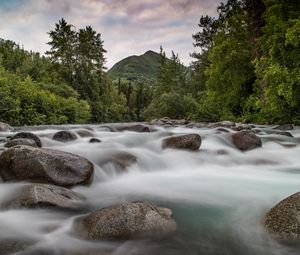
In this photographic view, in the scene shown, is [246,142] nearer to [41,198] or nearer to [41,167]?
[41,167]

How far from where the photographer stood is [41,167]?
220 inches

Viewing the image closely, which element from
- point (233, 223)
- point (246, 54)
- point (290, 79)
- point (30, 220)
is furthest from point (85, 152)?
point (246, 54)

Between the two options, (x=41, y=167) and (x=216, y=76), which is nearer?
(x=41, y=167)

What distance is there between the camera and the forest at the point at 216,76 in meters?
16.3

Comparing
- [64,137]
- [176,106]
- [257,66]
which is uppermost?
[257,66]

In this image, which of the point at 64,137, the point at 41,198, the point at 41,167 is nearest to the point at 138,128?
the point at 64,137

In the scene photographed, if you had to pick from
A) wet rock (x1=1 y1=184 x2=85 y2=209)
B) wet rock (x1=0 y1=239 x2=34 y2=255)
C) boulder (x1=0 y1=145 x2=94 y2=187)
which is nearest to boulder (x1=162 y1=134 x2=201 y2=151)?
boulder (x1=0 y1=145 x2=94 y2=187)

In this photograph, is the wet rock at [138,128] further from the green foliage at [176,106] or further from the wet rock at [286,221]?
the green foliage at [176,106]

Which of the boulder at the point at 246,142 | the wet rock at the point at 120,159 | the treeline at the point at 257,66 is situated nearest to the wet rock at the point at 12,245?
the wet rock at the point at 120,159

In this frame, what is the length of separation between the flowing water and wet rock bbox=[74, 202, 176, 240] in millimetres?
115

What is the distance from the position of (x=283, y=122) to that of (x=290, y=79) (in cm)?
430

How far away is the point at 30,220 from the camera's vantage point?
4.33 meters

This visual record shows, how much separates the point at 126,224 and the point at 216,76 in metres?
23.9

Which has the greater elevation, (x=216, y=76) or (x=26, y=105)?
(x=216, y=76)
